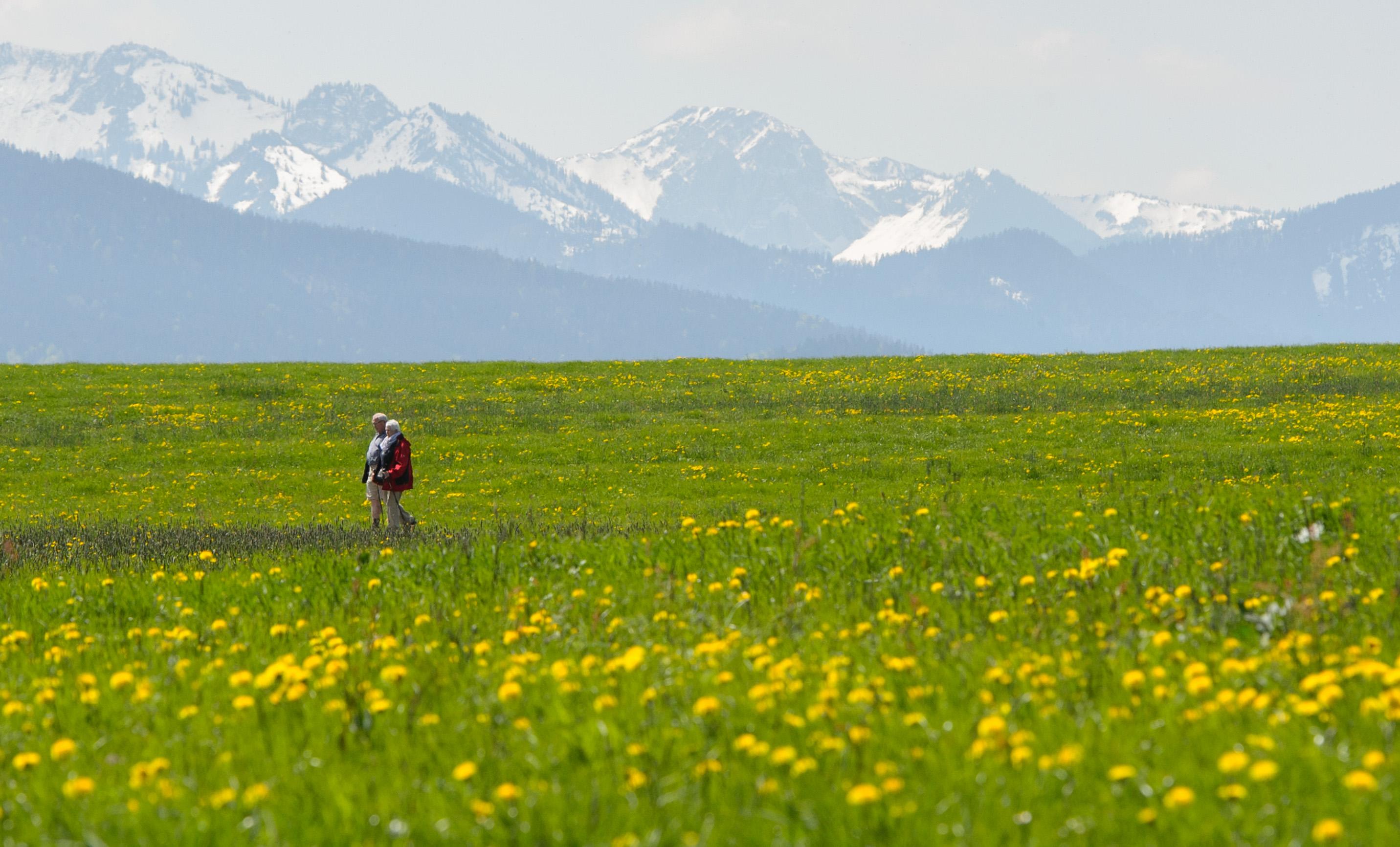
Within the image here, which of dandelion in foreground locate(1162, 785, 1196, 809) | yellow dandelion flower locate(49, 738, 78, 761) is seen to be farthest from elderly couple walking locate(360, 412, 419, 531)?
dandelion in foreground locate(1162, 785, 1196, 809)

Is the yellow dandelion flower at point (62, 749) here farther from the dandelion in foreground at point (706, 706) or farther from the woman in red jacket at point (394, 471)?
the woman in red jacket at point (394, 471)

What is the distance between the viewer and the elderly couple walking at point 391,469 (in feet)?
65.0

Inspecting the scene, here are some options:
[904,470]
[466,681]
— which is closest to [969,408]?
[904,470]

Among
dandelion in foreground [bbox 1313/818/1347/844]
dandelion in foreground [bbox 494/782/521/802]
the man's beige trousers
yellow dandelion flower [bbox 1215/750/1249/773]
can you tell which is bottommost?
the man's beige trousers

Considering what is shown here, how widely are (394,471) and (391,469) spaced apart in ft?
0.35

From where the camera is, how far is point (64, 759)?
5.52m

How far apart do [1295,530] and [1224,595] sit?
97.2 inches

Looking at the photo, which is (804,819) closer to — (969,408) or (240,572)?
(240,572)

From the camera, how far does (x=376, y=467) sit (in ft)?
65.6

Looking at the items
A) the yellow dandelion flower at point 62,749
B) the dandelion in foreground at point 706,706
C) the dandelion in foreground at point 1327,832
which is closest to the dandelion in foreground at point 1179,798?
the dandelion in foreground at point 1327,832

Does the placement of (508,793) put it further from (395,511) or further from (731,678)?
(395,511)

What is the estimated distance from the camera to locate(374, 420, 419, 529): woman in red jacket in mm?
19797

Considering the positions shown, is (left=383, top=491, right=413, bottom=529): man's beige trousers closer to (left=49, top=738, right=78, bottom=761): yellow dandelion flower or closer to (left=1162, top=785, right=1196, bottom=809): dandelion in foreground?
(left=49, top=738, right=78, bottom=761): yellow dandelion flower

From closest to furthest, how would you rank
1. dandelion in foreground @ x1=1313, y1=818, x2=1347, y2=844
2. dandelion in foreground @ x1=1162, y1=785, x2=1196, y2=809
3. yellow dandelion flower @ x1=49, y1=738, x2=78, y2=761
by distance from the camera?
dandelion in foreground @ x1=1313, y1=818, x2=1347, y2=844
dandelion in foreground @ x1=1162, y1=785, x2=1196, y2=809
yellow dandelion flower @ x1=49, y1=738, x2=78, y2=761
